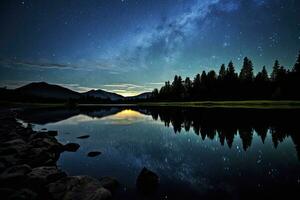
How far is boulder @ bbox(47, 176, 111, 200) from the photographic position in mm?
7741

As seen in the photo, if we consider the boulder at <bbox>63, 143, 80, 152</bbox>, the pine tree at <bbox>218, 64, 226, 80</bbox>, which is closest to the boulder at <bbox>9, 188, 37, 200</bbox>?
the boulder at <bbox>63, 143, 80, 152</bbox>

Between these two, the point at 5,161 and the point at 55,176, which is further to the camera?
the point at 5,161

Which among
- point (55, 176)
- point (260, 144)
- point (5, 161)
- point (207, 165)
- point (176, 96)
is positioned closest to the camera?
point (55, 176)

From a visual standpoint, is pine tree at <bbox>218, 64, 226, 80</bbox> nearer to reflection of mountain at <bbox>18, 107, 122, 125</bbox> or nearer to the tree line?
the tree line

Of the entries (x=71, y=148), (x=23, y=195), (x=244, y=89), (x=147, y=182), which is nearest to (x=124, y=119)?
(x=71, y=148)

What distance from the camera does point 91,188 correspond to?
8.25m

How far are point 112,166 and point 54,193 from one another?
5.42 meters

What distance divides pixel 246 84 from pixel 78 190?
90.3 metres

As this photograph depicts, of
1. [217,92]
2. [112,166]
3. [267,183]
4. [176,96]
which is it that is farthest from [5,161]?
[176,96]

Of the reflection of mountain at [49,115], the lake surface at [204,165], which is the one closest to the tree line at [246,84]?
the reflection of mountain at [49,115]

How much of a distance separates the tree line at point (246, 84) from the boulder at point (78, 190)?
79066 millimetres

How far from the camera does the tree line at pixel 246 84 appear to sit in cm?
7182

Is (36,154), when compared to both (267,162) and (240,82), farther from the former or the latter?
(240,82)

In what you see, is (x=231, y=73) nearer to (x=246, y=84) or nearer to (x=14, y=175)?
(x=246, y=84)
